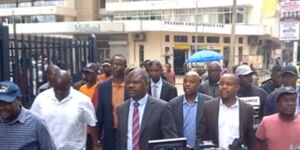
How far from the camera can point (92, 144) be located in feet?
18.7

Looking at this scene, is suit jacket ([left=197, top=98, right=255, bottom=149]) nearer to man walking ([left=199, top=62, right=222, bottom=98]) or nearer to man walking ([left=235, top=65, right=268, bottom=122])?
man walking ([left=235, top=65, right=268, bottom=122])

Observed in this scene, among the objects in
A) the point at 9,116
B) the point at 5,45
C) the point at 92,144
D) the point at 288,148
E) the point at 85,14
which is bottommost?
the point at 92,144

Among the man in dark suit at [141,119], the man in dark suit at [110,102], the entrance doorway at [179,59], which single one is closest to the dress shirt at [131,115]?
the man in dark suit at [141,119]

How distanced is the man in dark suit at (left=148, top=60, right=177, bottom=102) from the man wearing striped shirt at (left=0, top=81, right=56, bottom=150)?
9.75ft

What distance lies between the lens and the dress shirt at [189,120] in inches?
196

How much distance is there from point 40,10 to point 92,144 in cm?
3820

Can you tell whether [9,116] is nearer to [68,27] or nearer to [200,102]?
[200,102]

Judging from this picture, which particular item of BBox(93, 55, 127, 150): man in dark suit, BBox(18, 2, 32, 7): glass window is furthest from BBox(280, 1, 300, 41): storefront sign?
BBox(18, 2, 32, 7): glass window

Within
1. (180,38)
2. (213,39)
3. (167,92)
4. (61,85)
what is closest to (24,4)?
(180,38)

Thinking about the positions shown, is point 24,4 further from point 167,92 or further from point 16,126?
point 16,126

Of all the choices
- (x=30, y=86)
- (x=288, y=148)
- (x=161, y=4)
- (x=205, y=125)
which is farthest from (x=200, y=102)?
(x=161, y=4)

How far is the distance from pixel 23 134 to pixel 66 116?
140 centimetres

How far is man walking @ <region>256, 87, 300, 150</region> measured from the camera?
12.7ft

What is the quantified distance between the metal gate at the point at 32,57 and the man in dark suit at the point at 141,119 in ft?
7.13
